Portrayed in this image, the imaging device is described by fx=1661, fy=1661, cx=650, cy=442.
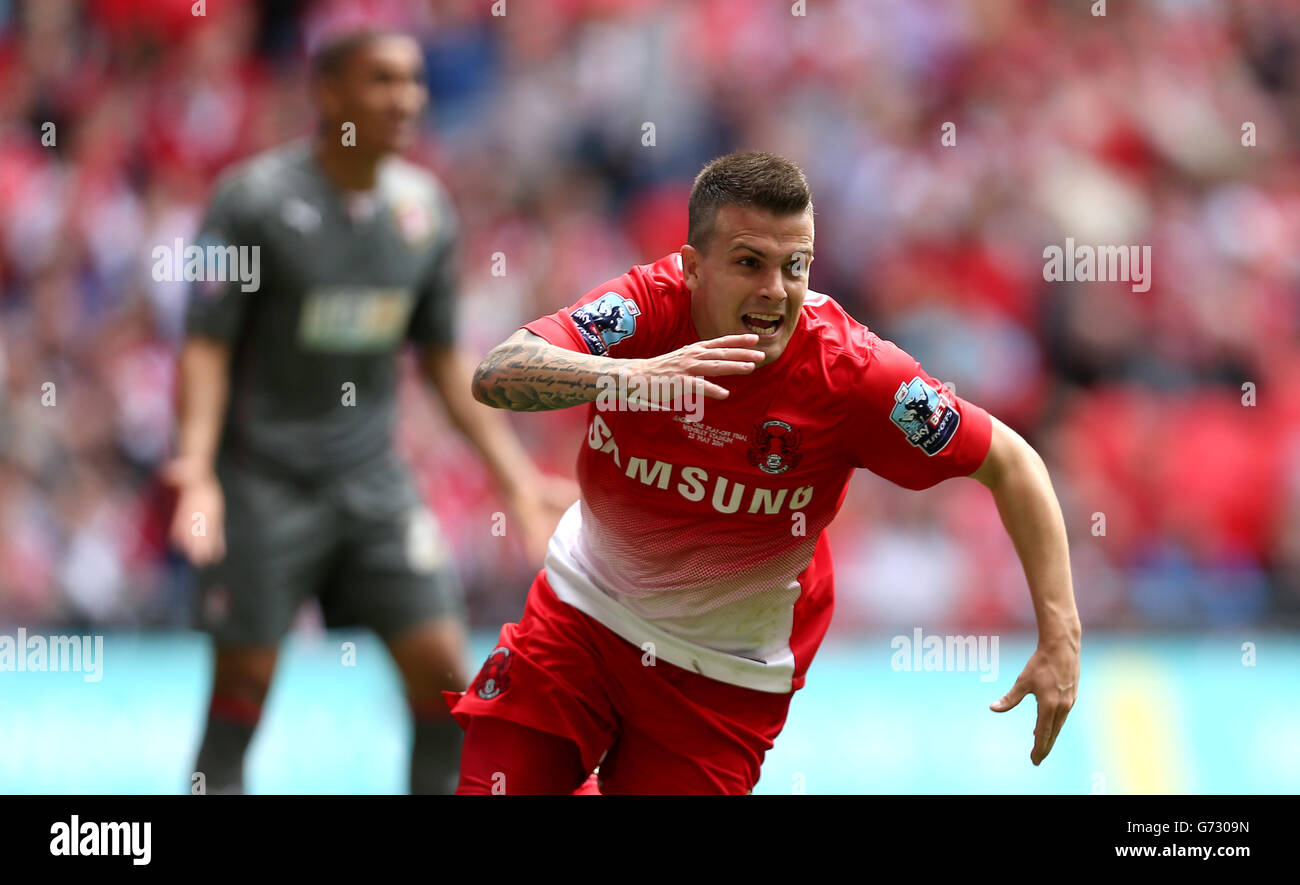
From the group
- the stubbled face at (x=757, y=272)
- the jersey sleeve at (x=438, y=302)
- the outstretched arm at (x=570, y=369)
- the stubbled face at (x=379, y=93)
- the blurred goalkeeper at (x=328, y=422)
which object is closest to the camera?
the outstretched arm at (x=570, y=369)

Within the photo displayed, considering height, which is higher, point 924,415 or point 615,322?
point 615,322

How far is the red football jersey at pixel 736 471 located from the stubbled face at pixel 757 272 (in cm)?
16

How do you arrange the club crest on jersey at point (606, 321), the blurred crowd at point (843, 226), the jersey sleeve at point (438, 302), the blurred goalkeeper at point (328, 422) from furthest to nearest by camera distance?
the blurred crowd at point (843, 226) → the jersey sleeve at point (438, 302) → the blurred goalkeeper at point (328, 422) → the club crest on jersey at point (606, 321)

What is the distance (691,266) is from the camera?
4.68 metres

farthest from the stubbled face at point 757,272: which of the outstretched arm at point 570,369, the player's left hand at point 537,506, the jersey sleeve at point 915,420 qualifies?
the player's left hand at point 537,506

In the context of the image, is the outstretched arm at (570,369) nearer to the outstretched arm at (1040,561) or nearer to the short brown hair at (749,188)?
the short brown hair at (749,188)

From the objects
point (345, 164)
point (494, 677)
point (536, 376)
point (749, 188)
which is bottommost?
point (494, 677)

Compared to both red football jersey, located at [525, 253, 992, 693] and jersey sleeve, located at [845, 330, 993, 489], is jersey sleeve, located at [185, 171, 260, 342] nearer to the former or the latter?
red football jersey, located at [525, 253, 992, 693]

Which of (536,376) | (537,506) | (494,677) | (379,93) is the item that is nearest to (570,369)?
(536,376)

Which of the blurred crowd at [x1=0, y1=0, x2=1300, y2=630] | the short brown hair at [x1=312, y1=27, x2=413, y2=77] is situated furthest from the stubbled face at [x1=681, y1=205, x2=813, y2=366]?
the blurred crowd at [x1=0, y1=0, x2=1300, y2=630]

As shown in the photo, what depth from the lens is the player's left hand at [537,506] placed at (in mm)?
6473

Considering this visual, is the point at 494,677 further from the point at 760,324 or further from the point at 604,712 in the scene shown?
the point at 760,324

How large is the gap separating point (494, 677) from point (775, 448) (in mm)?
1107

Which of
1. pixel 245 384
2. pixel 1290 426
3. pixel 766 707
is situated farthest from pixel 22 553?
pixel 1290 426
